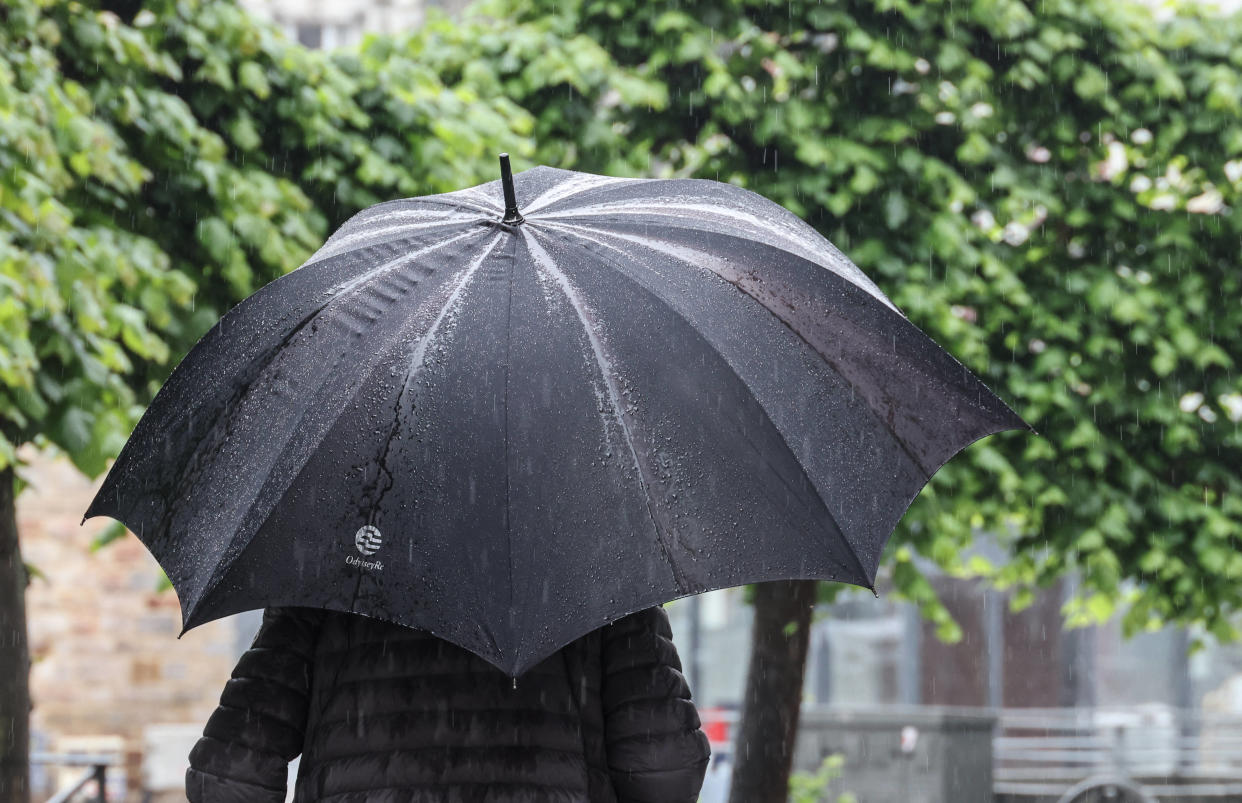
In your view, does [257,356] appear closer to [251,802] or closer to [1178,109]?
[251,802]

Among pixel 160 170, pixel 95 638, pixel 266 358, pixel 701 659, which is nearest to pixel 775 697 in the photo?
pixel 160 170

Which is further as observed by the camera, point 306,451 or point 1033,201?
point 1033,201

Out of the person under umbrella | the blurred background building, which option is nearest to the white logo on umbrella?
the person under umbrella

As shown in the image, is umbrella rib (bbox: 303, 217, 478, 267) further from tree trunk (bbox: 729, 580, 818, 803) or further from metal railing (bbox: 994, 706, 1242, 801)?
metal railing (bbox: 994, 706, 1242, 801)

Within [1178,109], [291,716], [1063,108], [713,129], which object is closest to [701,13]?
[713,129]

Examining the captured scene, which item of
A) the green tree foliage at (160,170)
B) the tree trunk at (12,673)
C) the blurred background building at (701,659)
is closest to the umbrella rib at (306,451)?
the green tree foliage at (160,170)

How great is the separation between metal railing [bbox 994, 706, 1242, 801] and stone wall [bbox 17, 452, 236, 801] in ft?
24.4

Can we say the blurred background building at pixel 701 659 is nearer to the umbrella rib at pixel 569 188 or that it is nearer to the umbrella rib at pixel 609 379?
the umbrella rib at pixel 569 188

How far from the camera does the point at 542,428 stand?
235cm

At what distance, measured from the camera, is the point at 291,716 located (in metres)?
2.59

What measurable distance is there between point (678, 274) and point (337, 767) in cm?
100

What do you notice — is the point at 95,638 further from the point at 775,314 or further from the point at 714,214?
the point at 775,314

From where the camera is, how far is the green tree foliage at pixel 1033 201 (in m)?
6.84

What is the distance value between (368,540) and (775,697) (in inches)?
209
